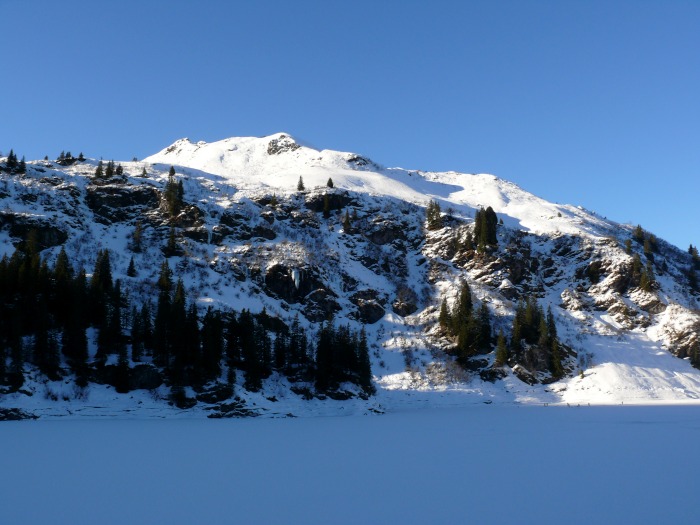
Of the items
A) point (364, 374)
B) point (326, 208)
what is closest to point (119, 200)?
point (326, 208)

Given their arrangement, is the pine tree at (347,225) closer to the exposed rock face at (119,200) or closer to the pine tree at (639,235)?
the exposed rock face at (119,200)

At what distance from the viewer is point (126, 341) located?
58.2m

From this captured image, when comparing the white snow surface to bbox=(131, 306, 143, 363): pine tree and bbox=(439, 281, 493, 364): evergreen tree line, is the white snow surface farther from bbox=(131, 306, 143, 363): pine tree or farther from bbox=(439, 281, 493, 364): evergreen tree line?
bbox=(131, 306, 143, 363): pine tree

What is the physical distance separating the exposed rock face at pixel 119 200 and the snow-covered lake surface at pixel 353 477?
74.6 metres

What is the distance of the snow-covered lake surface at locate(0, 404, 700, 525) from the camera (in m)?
14.3

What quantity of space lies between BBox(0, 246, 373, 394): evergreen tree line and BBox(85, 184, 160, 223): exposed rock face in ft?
109

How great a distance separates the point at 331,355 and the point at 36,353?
3276 cm

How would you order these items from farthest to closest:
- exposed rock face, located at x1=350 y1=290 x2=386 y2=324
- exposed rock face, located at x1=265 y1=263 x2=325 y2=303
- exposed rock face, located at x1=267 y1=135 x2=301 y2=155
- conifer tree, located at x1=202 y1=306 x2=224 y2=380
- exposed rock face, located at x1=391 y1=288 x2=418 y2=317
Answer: exposed rock face, located at x1=267 y1=135 x2=301 y2=155
exposed rock face, located at x1=391 y1=288 x2=418 y2=317
exposed rock face, located at x1=350 y1=290 x2=386 y2=324
exposed rock face, located at x1=265 y1=263 x2=325 y2=303
conifer tree, located at x1=202 y1=306 x2=224 y2=380

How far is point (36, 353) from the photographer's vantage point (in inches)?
2005

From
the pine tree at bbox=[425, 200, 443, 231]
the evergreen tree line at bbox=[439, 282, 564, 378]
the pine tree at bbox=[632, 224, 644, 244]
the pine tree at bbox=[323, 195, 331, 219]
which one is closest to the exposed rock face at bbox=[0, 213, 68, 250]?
the pine tree at bbox=[323, 195, 331, 219]

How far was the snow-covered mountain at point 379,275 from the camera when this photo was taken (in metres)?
68.9

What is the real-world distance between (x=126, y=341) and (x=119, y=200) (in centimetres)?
5477

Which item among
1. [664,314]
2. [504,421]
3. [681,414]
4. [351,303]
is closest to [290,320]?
[351,303]

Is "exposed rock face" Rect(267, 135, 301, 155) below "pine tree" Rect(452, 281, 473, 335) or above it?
above
